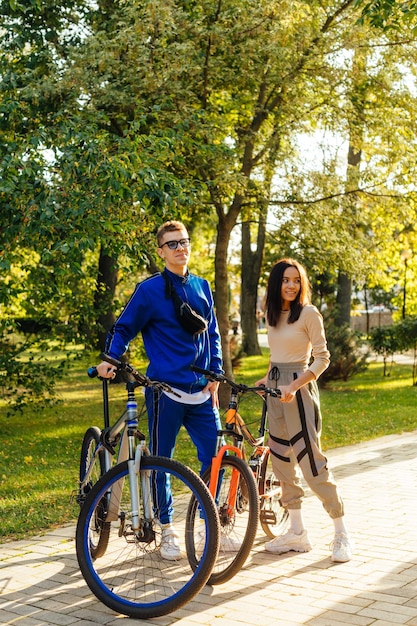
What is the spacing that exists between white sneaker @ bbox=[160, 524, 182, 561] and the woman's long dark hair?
1.48m

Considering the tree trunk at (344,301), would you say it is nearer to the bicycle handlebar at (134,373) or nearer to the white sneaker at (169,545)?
the white sneaker at (169,545)

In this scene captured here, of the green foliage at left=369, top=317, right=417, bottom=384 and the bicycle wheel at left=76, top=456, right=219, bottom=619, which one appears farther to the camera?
the green foliage at left=369, top=317, right=417, bottom=384

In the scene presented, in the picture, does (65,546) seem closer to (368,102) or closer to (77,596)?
(77,596)

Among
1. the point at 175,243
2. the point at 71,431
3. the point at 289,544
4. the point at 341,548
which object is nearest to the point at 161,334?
the point at 175,243

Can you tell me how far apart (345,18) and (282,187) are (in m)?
2.97

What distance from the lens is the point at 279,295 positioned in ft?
20.2

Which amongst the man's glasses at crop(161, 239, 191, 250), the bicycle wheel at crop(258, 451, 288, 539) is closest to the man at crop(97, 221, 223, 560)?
the man's glasses at crop(161, 239, 191, 250)

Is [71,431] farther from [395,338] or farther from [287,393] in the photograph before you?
[395,338]

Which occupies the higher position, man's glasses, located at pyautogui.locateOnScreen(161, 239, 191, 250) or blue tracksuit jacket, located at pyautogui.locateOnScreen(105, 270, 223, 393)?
man's glasses, located at pyautogui.locateOnScreen(161, 239, 191, 250)

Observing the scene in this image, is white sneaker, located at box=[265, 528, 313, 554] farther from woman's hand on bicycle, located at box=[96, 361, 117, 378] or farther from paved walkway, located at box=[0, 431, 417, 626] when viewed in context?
woman's hand on bicycle, located at box=[96, 361, 117, 378]

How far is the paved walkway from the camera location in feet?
16.1

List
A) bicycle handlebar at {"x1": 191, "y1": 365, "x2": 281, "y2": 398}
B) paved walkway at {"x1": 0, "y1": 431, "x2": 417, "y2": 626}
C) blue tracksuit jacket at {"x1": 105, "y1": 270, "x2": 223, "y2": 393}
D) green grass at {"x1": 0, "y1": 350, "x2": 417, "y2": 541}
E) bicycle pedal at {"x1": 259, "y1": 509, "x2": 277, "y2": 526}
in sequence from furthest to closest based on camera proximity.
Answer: green grass at {"x1": 0, "y1": 350, "x2": 417, "y2": 541} < bicycle pedal at {"x1": 259, "y1": 509, "x2": 277, "y2": 526} < blue tracksuit jacket at {"x1": 105, "y1": 270, "x2": 223, "y2": 393} < bicycle handlebar at {"x1": 191, "y1": 365, "x2": 281, "y2": 398} < paved walkway at {"x1": 0, "y1": 431, "x2": 417, "y2": 626}

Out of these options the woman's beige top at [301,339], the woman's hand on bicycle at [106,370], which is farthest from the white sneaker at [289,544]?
the woman's hand on bicycle at [106,370]

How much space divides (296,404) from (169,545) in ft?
3.93
